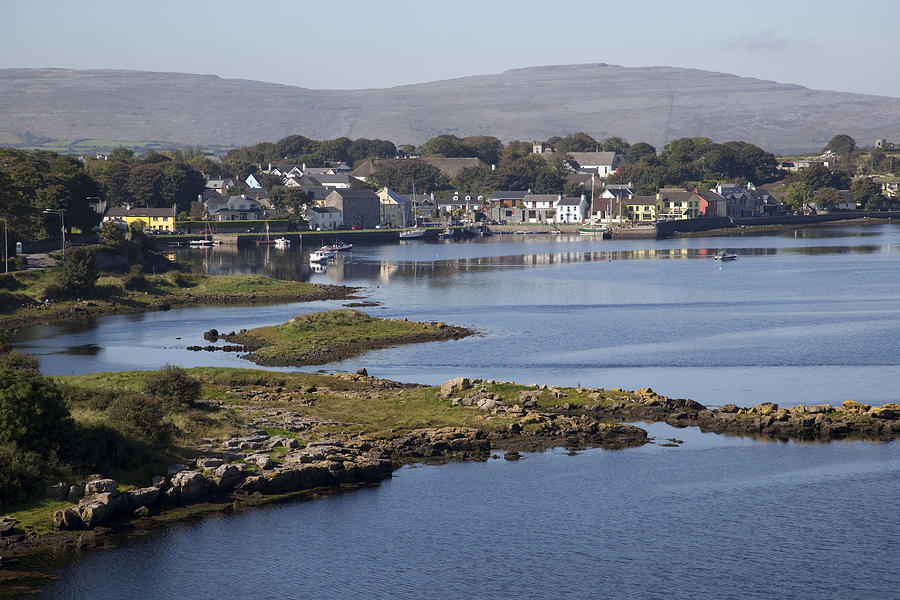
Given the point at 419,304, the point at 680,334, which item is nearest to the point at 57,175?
the point at 419,304

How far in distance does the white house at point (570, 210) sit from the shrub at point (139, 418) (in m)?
143

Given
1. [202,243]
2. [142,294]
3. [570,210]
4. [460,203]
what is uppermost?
[460,203]

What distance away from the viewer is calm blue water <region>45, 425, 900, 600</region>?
2280 cm

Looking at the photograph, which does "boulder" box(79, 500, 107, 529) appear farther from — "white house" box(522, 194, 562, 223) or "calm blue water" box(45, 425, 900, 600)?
"white house" box(522, 194, 562, 223)

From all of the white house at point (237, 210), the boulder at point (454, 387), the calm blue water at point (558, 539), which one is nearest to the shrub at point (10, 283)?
the boulder at point (454, 387)

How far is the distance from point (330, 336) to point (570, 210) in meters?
123

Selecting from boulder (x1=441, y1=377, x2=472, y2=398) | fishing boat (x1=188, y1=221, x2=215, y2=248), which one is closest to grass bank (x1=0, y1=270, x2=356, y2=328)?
boulder (x1=441, y1=377, x2=472, y2=398)

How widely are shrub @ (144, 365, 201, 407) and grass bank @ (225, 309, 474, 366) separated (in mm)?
11461

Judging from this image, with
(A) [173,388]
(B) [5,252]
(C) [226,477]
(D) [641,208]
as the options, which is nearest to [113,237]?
(B) [5,252]

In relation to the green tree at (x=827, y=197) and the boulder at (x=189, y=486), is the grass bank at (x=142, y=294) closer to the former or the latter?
the boulder at (x=189, y=486)

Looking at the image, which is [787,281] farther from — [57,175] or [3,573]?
[3,573]

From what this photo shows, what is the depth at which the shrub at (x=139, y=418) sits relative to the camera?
29.2m

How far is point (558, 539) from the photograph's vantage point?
83.3 ft

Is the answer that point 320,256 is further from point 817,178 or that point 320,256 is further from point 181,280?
point 817,178
